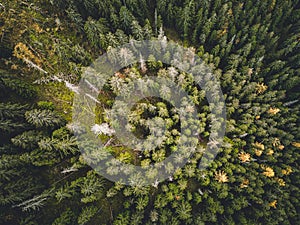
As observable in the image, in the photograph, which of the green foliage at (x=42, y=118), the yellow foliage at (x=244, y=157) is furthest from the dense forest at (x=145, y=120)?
the yellow foliage at (x=244, y=157)

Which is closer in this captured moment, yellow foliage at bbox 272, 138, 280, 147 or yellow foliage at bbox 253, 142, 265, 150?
yellow foliage at bbox 253, 142, 265, 150

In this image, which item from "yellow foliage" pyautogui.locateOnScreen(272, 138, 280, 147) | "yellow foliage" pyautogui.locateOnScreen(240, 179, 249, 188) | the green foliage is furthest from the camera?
"yellow foliage" pyautogui.locateOnScreen(272, 138, 280, 147)

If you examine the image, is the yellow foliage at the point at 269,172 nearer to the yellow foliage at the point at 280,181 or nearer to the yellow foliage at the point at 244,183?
the yellow foliage at the point at 280,181

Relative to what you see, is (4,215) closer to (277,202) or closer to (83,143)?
(83,143)

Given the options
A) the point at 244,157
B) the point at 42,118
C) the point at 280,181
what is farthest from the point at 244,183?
the point at 42,118

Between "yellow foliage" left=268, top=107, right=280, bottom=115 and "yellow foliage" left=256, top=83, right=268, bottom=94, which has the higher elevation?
"yellow foliage" left=256, top=83, right=268, bottom=94

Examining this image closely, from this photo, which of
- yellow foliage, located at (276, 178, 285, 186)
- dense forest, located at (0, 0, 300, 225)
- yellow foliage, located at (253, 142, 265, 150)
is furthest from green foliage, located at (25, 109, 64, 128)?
yellow foliage, located at (276, 178, 285, 186)

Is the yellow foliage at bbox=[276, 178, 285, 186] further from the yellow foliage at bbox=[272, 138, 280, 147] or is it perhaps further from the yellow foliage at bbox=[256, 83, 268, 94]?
the yellow foliage at bbox=[256, 83, 268, 94]

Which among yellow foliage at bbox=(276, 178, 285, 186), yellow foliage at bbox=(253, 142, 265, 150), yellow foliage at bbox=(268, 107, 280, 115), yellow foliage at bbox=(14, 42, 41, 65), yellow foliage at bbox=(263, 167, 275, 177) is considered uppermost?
yellow foliage at bbox=(268, 107, 280, 115)

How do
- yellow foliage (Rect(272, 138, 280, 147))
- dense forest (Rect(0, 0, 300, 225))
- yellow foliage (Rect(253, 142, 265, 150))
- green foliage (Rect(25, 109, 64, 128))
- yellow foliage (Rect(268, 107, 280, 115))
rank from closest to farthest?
1. green foliage (Rect(25, 109, 64, 128))
2. dense forest (Rect(0, 0, 300, 225))
3. yellow foliage (Rect(253, 142, 265, 150))
4. yellow foliage (Rect(272, 138, 280, 147))
5. yellow foliage (Rect(268, 107, 280, 115))
